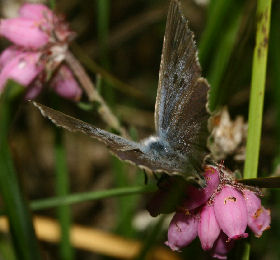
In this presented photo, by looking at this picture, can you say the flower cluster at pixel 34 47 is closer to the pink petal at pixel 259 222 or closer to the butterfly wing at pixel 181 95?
the butterfly wing at pixel 181 95

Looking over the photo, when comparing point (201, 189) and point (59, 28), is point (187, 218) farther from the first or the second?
point (59, 28)

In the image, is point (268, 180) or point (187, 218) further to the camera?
point (187, 218)

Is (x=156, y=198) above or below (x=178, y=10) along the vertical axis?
below

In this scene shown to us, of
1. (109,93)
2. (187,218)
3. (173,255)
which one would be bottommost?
(187,218)

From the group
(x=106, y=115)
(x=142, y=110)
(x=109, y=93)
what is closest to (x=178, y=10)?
(x=106, y=115)

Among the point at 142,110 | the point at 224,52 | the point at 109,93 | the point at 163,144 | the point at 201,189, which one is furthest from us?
the point at 142,110

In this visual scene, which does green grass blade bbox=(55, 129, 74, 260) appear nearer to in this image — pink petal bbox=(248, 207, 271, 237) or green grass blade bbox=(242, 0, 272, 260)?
green grass blade bbox=(242, 0, 272, 260)
